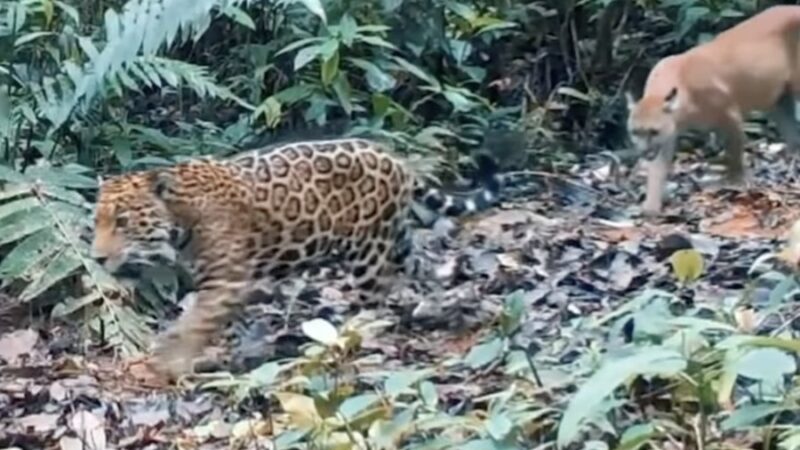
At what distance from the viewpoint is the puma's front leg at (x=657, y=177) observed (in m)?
8.13

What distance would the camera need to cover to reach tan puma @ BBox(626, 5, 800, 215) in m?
8.71

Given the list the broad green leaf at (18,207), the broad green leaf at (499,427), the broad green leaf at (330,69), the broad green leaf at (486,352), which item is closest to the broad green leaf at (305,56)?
the broad green leaf at (330,69)

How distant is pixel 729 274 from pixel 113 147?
10.1 ft

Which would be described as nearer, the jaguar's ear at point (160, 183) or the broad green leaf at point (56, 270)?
the jaguar's ear at point (160, 183)

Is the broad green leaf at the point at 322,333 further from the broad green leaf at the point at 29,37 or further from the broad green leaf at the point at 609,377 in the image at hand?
the broad green leaf at the point at 29,37

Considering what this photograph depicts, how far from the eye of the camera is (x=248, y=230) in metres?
6.35

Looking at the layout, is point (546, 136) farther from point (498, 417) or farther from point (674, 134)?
point (498, 417)

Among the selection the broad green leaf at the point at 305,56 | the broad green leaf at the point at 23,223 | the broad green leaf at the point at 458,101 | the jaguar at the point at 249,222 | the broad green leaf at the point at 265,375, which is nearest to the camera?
the broad green leaf at the point at 265,375

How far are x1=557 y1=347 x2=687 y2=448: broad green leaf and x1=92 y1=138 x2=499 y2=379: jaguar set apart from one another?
277 cm

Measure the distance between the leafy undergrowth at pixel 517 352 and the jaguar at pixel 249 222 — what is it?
14 cm

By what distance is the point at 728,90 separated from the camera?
900 centimetres

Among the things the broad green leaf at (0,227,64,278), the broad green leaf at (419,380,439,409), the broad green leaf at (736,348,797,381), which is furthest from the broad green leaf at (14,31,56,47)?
the broad green leaf at (736,348,797,381)

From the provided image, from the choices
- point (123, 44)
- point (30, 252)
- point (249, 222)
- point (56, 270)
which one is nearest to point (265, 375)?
point (249, 222)

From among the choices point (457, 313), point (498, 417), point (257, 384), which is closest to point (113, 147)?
point (457, 313)
